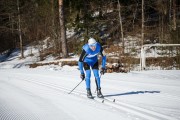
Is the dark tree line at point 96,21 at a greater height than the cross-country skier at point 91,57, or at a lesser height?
greater

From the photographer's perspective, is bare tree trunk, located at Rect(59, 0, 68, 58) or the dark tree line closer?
bare tree trunk, located at Rect(59, 0, 68, 58)

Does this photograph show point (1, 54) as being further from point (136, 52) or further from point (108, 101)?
point (108, 101)

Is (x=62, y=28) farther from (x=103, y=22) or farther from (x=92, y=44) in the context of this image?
(x=92, y=44)

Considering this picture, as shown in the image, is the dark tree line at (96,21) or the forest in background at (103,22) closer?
the forest in background at (103,22)

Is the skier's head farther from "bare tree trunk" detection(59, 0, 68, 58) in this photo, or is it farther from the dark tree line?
the dark tree line

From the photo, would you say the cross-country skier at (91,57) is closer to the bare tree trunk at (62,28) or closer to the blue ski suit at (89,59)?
the blue ski suit at (89,59)

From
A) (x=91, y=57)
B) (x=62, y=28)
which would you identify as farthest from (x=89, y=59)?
(x=62, y=28)

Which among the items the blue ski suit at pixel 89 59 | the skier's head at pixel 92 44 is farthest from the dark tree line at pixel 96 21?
the skier's head at pixel 92 44

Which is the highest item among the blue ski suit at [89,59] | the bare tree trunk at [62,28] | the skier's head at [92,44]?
the bare tree trunk at [62,28]

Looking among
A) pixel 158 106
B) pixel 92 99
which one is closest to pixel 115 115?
pixel 158 106

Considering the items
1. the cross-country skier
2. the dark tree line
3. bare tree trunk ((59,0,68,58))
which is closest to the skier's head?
the cross-country skier

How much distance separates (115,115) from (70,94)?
312 centimetres

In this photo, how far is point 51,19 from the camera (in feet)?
107

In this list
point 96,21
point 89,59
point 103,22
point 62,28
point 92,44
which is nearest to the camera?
point 92,44
